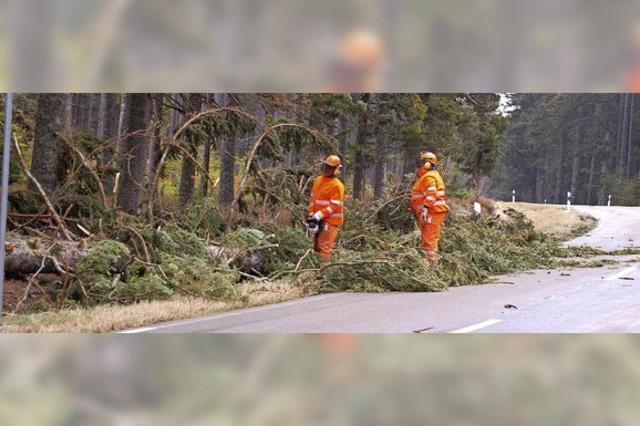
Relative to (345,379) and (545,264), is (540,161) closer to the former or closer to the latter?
(545,264)

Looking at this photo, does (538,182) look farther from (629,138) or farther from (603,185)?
(629,138)
